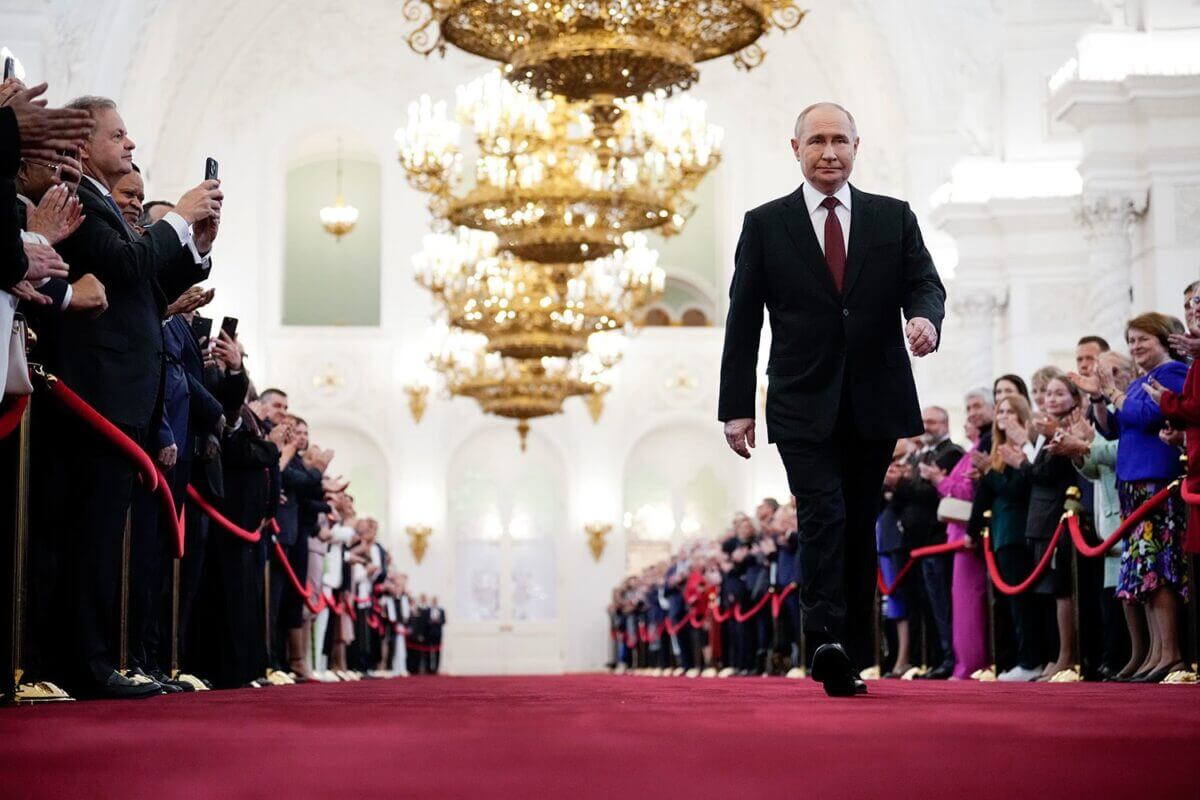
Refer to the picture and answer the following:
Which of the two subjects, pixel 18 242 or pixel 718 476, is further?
pixel 718 476

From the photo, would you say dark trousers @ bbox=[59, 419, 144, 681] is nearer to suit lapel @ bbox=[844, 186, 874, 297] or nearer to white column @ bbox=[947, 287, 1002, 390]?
suit lapel @ bbox=[844, 186, 874, 297]

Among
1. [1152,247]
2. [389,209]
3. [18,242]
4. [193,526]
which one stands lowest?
[193,526]

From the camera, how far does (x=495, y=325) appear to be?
19.8m

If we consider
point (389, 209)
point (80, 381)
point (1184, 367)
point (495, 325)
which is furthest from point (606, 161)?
point (389, 209)

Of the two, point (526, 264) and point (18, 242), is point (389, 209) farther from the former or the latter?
point (18, 242)

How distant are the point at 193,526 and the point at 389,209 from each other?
23536mm

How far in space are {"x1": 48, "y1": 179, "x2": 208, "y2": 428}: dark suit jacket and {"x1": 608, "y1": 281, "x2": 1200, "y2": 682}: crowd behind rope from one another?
2420mm

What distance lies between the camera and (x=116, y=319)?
548cm

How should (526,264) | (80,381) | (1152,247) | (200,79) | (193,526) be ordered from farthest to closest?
(200,79)
(526,264)
(1152,247)
(193,526)
(80,381)

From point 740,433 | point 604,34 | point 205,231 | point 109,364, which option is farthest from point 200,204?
point 604,34

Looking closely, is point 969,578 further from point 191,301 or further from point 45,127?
point 45,127

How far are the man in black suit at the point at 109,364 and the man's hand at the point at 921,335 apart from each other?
2.23 metres

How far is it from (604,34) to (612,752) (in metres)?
10.6

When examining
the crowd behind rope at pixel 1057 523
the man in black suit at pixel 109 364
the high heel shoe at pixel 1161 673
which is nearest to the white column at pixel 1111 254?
the crowd behind rope at pixel 1057 523
